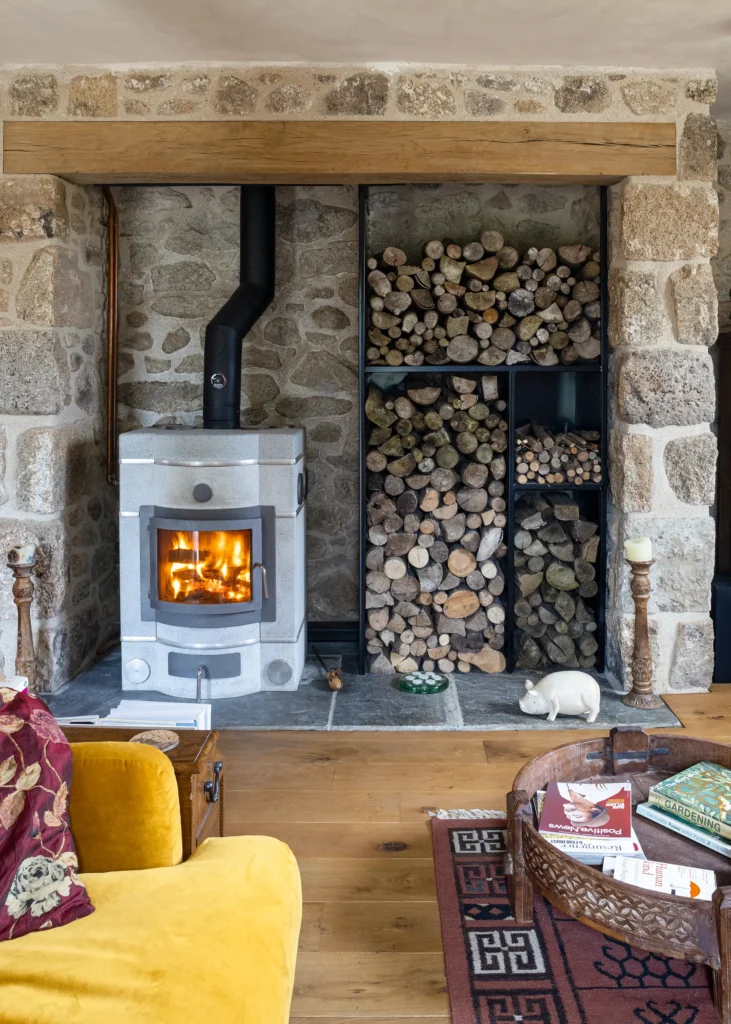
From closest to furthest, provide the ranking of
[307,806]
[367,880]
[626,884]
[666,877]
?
1. [626,884]
2. [666,877]
3. [367,880]
4. [307,806]

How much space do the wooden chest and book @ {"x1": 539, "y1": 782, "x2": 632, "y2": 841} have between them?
71cm

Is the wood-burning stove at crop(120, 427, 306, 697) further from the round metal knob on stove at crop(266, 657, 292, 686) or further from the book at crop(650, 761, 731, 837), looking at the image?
the book at crop(650, 761, 731, 837)

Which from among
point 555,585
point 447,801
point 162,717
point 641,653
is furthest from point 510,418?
point 162,717

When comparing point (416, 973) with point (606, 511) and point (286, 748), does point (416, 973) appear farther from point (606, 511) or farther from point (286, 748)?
point (606, 511)

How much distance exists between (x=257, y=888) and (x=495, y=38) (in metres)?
2.78

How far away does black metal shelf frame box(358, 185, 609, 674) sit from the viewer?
3666 millimetres

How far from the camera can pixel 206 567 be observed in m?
3.59

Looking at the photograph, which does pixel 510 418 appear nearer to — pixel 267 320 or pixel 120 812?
pixel 267 320

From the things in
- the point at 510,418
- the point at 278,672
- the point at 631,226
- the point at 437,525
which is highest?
the point at 631,226

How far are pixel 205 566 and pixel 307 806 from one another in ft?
3.72

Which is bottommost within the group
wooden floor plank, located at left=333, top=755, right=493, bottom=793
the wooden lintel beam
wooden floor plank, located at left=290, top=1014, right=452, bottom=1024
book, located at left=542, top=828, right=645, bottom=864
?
wooden floor plank, located at left=290, top=1014, right=452, bottom=1024

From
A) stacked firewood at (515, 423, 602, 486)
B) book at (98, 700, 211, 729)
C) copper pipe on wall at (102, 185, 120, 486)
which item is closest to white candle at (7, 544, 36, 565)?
copper pipe on wall at (102, 185, 120, 486)

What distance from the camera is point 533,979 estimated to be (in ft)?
6.42

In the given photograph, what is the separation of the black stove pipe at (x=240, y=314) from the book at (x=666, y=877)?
2.40 meters
